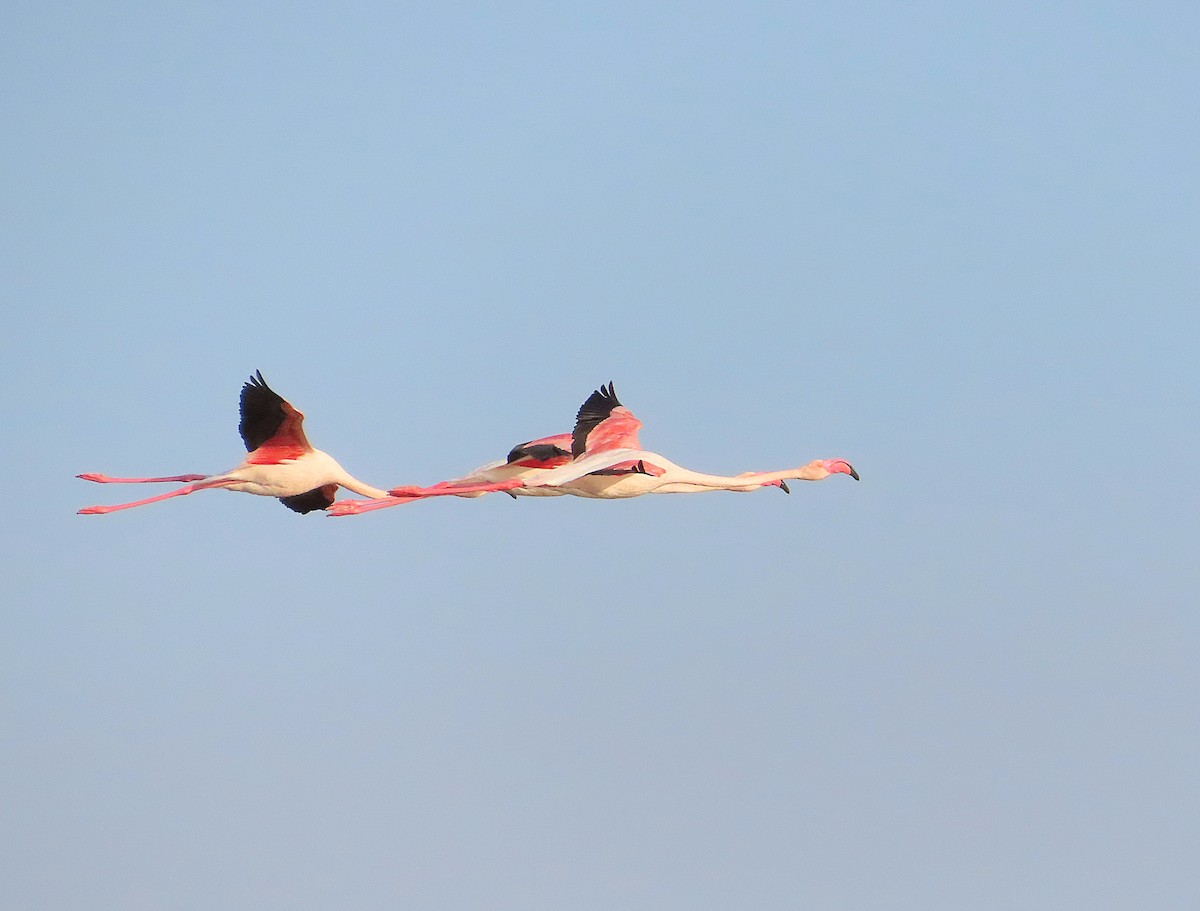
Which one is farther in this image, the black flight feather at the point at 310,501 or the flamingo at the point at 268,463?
the black flight feather at the point at 310,501

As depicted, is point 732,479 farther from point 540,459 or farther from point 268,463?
point 268,463

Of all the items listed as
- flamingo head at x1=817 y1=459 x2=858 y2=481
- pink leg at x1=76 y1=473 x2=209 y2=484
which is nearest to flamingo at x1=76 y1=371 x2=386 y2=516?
pink leg at x1=76 y1=473 x2=209 y2=484

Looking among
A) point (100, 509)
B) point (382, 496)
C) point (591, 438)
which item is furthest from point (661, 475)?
point (100, 509)

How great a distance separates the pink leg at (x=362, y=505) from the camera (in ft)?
112

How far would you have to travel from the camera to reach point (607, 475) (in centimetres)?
3475

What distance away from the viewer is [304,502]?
3578cm

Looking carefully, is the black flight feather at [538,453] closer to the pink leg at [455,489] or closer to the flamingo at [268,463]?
the pink leg at [455,489]

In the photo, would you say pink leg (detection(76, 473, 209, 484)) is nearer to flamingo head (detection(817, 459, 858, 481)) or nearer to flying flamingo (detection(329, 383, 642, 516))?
flying flamingo (detection(329, 383, 642, 516))

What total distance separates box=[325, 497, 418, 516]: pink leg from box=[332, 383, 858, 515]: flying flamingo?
12 millimetres

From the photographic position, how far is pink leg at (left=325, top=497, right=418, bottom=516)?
34.3m

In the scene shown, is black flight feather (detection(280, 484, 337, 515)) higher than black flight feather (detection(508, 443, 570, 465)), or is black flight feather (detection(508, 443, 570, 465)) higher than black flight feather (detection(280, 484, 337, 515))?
black flight feather (detection(508, 443, 570, 465))

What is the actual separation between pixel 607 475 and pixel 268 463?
15.3 feet

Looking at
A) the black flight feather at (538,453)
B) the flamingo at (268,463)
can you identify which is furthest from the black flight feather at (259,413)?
the black flight feather at (538,453)

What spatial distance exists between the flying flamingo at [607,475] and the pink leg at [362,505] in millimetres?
12
